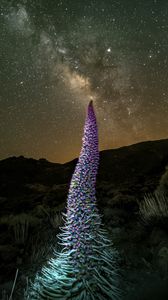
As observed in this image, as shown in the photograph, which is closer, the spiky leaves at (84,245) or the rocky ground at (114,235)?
the spiky leaves at (84,245)

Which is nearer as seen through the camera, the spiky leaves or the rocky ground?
the spiky leaves

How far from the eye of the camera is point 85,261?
2.60 metres

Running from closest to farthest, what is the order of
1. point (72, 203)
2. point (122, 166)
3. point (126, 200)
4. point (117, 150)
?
1. point (72, 203)
2. point (126, 200)
3. point (122, 166)
4. point (117, 150)

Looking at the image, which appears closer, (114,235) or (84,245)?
(84,245)

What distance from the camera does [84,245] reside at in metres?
2.57

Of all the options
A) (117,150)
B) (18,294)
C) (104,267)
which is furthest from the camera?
(117,150)

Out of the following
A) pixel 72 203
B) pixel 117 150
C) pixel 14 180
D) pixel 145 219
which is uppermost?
pixel 117 150

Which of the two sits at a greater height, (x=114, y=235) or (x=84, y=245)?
(x=84, y=245)

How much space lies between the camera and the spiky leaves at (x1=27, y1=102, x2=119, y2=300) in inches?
98.6

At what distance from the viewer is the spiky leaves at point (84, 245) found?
2.50 metres

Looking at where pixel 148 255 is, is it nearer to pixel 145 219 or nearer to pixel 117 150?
pixel 145 219

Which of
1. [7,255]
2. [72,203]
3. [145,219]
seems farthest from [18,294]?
[145,219]

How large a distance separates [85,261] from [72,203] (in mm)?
537

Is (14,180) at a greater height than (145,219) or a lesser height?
greater
